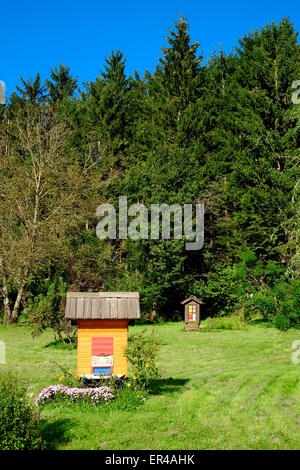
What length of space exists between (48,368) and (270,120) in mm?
21932

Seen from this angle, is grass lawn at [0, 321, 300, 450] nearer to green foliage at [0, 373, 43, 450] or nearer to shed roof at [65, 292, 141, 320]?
green foliage at [0, 373, 43, 450]

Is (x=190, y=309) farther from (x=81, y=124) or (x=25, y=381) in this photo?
(x=81, y=124)

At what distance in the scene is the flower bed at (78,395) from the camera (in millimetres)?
9734

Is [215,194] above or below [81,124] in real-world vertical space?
below

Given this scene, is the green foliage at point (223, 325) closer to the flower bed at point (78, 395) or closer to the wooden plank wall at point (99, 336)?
the wooden plank wall at point (99, 336)

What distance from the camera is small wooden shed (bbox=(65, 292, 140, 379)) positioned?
1035 cm

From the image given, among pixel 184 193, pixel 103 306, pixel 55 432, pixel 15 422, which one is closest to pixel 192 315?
pixel 184 193

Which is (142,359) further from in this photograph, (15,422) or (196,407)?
(15,422)

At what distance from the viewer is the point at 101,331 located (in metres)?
10.6

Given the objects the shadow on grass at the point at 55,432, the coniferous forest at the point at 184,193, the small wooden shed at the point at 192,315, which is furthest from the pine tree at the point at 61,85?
the shadow on grass at the point at 55,432

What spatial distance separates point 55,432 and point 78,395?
1.74 metres

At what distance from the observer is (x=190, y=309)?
23734 mm
